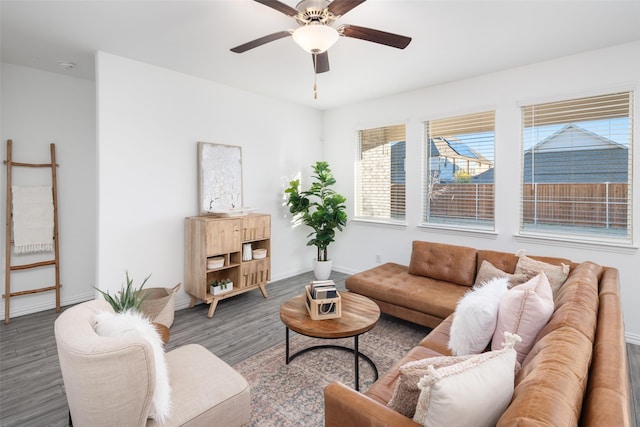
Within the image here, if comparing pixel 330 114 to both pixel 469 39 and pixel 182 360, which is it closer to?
pixel 469 39

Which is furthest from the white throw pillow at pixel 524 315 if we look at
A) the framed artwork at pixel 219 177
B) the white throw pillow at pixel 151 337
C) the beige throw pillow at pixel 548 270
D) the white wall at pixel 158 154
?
the white wall at pixel 158 154

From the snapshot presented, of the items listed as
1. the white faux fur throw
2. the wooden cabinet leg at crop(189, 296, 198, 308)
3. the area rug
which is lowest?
the area rug

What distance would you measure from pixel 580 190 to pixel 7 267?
597cm

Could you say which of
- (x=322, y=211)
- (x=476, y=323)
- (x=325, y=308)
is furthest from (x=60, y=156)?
(x=476, y=323)

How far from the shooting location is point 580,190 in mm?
3260

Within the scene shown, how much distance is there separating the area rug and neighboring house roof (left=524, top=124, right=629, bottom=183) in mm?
2170

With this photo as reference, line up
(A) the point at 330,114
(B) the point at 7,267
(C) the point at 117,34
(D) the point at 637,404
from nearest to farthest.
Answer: (D) the point at 637,404 < (C) the point at 117,34 < (B) the point at 7,267 < (A) the point at 330,114

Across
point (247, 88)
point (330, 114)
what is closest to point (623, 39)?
point (330, 114)

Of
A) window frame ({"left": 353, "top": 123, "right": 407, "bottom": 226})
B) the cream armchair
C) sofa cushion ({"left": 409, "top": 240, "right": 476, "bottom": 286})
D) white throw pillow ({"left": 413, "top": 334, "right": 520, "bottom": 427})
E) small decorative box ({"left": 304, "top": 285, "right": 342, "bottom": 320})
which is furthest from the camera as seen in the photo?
window frame ({"left": 353, "top": 123, "right": 407, "bottom": 226})

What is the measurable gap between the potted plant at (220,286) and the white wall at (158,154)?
0.45 m

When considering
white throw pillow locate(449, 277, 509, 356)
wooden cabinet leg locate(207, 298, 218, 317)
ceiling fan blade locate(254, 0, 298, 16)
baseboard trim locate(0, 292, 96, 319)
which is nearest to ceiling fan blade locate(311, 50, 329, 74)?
ceiling fan blade locate(254, 0, 298, 16)

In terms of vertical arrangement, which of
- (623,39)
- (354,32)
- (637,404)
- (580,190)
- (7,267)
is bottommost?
(637,404)

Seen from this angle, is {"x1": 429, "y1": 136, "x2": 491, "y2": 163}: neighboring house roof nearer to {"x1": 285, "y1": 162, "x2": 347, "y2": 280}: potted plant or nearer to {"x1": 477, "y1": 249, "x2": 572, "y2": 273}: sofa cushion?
{"x1": 477, "y1": 249, "x2": 572, "y2": 273}: sofa cushion

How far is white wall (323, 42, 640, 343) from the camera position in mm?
3004
